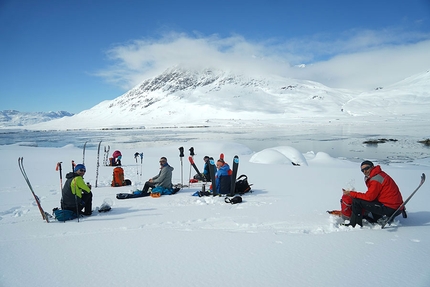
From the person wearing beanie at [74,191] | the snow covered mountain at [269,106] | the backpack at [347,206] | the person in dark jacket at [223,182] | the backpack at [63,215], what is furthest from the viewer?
the snow covered mountain at [269,106]

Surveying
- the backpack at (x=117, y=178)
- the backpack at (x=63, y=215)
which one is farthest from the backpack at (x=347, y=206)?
the backpack at (x=117, y=178)

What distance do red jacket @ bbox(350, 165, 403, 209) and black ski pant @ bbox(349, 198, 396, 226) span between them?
2.6 inches

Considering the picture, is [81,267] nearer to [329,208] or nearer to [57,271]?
[57,271]

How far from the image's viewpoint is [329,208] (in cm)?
614

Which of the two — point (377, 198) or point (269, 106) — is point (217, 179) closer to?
point (377, 198)

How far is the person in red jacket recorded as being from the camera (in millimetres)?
4578

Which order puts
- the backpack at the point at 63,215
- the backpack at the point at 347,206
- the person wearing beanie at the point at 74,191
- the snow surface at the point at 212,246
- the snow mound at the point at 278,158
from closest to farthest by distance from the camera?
the snow surface at the point at 212,246
the backpack at the point at 347,206
the backpack at the point at 63,215
the person wearing beanie at the point at 74,191
the snow mound at the point at 278,158

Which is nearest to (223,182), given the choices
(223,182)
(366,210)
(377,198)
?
(223,182)

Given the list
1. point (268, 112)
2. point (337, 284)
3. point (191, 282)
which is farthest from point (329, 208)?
point (268, 112)

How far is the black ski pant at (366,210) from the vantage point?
181 inches

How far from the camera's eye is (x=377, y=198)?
468cm

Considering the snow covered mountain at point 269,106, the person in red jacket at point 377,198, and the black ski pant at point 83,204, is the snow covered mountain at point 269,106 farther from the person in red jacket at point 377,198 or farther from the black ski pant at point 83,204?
the person in red jacket at point 377,198

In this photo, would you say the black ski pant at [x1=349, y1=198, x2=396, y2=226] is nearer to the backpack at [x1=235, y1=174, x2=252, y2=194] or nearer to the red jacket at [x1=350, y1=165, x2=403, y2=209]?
the red jacket at [x1=350, y1=165, x2=403, y2=209]

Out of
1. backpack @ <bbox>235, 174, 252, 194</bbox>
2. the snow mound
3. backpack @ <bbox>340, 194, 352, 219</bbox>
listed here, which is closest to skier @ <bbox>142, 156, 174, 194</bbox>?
backpack @ <bbox>235, 174, 252, 194</bbox>
